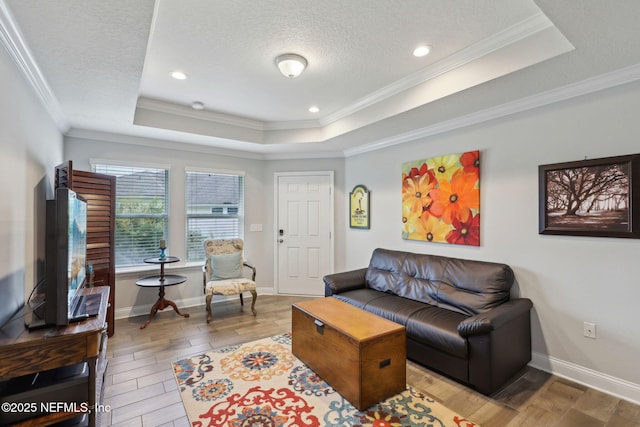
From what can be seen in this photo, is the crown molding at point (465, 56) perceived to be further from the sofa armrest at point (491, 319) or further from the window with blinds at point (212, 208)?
the window with blinds at point (212, 208)

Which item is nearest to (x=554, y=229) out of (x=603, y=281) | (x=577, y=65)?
(x=603, y=281)

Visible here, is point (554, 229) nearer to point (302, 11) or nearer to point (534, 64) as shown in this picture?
point (534, 64)

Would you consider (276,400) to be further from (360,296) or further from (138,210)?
(138,210)

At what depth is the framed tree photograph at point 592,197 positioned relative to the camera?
2.19 meters

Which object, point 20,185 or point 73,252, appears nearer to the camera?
point 73,252

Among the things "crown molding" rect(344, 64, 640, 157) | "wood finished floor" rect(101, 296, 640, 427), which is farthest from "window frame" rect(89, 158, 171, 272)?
"crown molding" rect(344, 64, 640, 157)

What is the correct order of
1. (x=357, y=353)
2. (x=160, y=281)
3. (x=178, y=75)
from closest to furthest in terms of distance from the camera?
(x=357, y=353), (x=178, y=75), (x=160, y=281)

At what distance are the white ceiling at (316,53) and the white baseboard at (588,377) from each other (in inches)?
88.3

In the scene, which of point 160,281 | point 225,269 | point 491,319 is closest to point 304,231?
point 225,269

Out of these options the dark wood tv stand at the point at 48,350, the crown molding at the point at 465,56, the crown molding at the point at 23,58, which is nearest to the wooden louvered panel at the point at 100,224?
the crown molding at the point at 23,58

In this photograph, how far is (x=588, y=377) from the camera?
94.0 inches

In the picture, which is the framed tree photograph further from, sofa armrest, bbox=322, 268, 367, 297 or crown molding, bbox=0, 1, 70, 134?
crown molding, bbox=0, 1, 70, 134

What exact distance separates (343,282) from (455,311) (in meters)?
1.30

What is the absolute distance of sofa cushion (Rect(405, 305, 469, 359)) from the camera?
235 cm
